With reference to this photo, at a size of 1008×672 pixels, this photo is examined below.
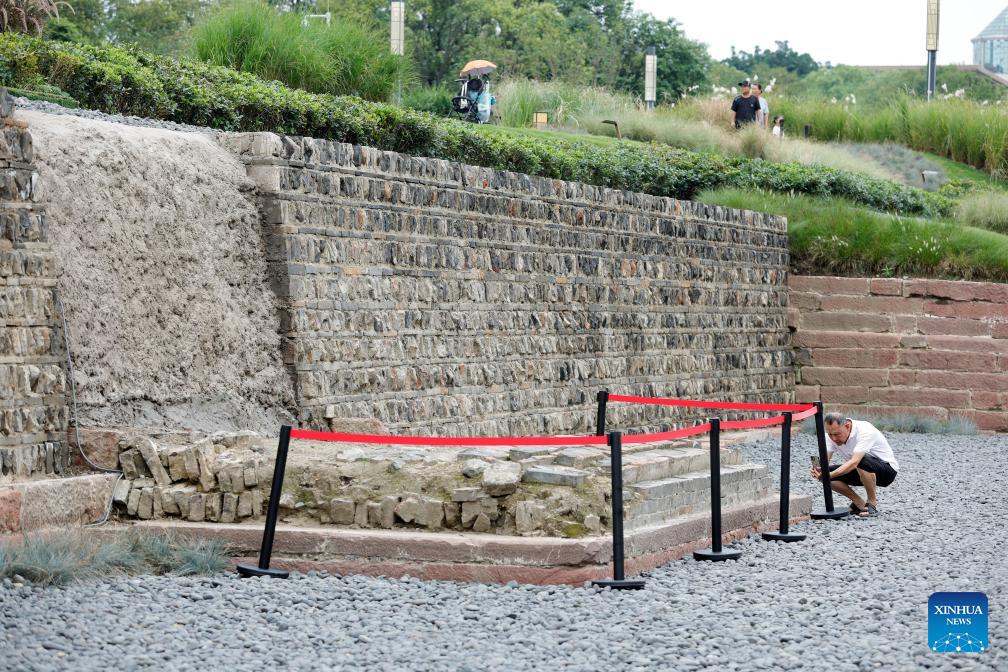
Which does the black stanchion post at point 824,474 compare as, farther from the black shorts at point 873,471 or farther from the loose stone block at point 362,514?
the loose stone block at point 362,514

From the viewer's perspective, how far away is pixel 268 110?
12953mm

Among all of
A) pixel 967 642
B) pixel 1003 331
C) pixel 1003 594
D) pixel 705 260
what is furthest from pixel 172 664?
pixel 1003 331

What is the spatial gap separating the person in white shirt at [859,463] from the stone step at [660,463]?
1.60 m

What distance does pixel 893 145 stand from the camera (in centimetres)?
3089

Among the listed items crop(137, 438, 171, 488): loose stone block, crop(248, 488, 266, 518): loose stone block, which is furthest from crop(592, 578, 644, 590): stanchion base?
crop(137, 438, 171, 488): loose stone block

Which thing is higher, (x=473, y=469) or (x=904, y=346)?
(x=473, y=469)

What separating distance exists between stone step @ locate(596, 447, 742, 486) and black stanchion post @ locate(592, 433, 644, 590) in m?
0.67

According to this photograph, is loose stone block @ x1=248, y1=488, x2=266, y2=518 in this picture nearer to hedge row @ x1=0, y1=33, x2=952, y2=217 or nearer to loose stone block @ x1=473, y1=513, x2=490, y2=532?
loose stone block @ x1=473, y1=513, x2=490, y2=532

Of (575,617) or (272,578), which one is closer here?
(575,617)

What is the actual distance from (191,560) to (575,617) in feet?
6.83

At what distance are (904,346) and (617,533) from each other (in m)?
12.5

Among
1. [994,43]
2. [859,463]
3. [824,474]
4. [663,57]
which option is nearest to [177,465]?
[824,474]

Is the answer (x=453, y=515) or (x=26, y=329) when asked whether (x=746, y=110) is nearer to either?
(x=453, y=515)

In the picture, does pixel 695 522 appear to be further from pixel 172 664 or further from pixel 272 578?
pixel 172 664
